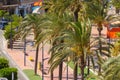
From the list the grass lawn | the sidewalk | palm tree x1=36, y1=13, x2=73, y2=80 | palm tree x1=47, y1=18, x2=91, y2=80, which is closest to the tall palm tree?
the sidewalk

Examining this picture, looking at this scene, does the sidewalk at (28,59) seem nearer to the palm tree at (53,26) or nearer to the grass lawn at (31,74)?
the grass lawn at (31,74)

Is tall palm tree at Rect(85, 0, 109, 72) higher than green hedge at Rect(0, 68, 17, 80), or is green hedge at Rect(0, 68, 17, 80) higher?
tall palm tree at Rect(85, 0, 109, 72)

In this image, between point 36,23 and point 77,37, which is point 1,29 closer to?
point 36,23

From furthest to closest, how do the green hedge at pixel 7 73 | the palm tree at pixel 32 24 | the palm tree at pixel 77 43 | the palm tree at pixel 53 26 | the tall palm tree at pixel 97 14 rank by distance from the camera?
the tall palm tree at pixel 97 14
the palm tree at pixel 32 24
the green hedge at pixel 7 73
the palm tree at pixel 53 26
the palm tree at pixel 77 43

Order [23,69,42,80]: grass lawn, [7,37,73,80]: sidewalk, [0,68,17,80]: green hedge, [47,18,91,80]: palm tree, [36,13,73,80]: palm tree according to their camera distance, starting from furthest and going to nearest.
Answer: [7,37,73,80]: sidewalk < [23,69,42,80]: grass lawn < [0,68,17,80]: green hedge < [36,13,73,80]: palm tree < [47,18,91,80]: palm tree

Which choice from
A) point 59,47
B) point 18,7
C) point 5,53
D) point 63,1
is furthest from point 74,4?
point 18,7

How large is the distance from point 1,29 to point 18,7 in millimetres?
19474

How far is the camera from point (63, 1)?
141ft

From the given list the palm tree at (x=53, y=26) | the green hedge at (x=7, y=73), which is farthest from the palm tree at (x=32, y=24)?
the palm tree at (x=53, y=26)

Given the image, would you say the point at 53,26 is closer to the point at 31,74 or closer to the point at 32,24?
the point at 32,24

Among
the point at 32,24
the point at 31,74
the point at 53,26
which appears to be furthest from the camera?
the point at 31,74

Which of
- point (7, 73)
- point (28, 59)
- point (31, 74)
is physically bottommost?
point (31, 74)

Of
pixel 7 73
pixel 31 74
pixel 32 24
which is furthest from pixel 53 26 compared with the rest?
pixel 31 74

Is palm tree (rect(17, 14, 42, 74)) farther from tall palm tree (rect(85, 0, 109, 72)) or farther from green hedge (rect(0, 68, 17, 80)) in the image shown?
tall palm tree (rect(85, 0, 109, 72))
